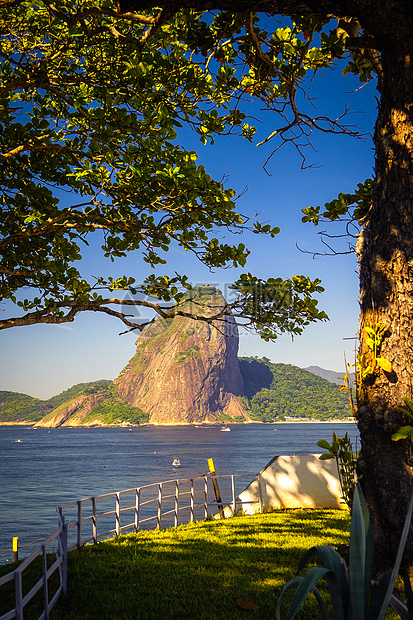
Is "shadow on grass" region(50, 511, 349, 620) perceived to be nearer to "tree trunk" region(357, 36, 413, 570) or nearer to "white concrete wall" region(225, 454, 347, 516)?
"tree trunk" region(357, 36, 413, 570)

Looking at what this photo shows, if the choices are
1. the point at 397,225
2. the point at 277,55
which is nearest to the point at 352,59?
the point at 277,55

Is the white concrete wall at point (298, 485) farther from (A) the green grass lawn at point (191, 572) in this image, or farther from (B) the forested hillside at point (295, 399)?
(B) the forested hillside at point (295, 399)

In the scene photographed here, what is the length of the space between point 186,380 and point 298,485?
158219mm

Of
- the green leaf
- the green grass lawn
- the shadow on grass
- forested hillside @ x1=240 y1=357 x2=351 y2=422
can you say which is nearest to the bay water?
the shadow on grass

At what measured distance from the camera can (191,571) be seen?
525cm

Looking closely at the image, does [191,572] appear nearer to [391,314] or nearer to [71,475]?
[391,314]

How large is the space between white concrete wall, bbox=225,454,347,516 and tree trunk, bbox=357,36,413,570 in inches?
297

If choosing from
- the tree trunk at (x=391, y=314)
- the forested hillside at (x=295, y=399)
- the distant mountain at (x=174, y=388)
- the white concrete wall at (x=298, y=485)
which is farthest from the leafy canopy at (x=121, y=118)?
the forested hillside at (x=295, y=399)

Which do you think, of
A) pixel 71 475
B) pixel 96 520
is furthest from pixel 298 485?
pixel 71 475

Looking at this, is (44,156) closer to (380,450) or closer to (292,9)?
(292,9)

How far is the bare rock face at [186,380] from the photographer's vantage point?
171m

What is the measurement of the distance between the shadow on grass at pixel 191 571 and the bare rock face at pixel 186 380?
156232 mm

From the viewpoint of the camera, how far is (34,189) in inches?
221

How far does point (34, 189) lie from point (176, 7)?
316 centimetres
